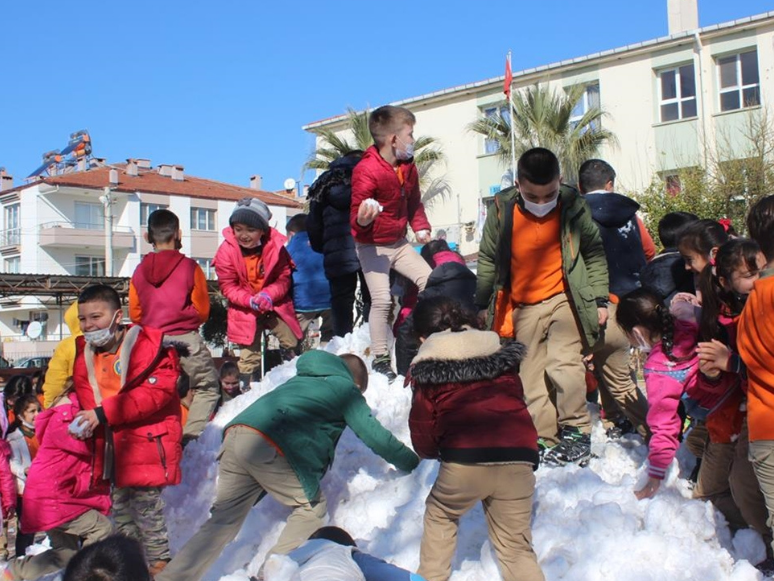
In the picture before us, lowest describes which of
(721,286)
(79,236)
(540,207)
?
(721,286)

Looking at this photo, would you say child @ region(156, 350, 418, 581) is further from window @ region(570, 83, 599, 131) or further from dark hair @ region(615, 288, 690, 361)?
window @ region(570, 83, 599, 131)

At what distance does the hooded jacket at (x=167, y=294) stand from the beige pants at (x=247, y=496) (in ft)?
6.27

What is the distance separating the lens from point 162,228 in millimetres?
6211

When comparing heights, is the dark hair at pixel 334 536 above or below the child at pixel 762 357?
below

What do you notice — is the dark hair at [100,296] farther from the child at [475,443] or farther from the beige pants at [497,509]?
the beige pants at [497,509]

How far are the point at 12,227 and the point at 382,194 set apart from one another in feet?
180

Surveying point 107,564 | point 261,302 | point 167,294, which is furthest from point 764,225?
point 261,302

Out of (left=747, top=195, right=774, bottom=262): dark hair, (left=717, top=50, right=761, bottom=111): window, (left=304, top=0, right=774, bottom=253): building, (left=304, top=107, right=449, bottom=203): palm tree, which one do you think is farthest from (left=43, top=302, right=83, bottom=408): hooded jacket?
(left=717, top=50, right=761, bottom=111): window

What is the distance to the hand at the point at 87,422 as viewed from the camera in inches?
180

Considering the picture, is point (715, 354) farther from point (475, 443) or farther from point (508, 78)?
point (508, 78)

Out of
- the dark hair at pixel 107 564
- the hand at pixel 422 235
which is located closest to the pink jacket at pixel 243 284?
the hand at pixel 422 235

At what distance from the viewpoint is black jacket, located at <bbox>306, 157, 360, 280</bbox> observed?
7.29 m

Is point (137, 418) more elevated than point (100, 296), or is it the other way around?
point (100, 296)

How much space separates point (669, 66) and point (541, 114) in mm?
4616
